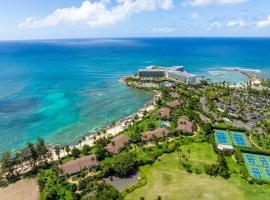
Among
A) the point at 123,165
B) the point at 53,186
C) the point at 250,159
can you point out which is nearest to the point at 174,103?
the point at 250,159

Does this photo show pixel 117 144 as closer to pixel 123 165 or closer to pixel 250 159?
pixel 123 165

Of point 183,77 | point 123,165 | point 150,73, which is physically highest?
point 150,73

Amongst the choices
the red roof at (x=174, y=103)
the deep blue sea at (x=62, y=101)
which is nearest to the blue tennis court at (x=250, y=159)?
the red roof at (x=174, y=103)

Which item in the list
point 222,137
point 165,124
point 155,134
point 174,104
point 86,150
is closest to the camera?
point 86,150

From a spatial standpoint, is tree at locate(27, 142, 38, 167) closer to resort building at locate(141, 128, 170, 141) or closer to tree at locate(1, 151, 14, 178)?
tree at locate(1, 151, 14, 178)

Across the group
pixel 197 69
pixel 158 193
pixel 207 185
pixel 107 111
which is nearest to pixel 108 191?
pixel 158 193

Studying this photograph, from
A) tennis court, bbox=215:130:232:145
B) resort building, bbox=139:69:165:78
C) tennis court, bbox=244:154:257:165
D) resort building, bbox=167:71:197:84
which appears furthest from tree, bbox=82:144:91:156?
resort building, bbox=139:69:165:78

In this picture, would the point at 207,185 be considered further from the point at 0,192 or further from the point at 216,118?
the point at 0,192
